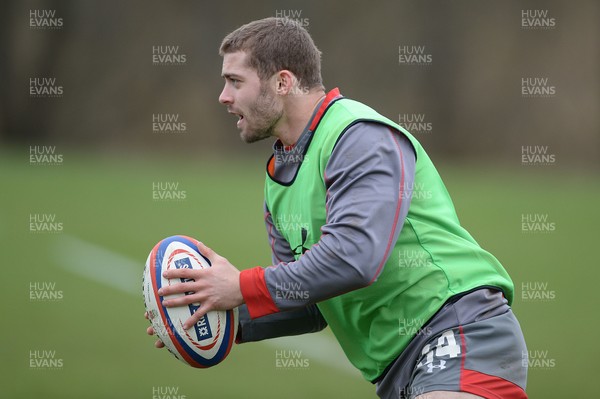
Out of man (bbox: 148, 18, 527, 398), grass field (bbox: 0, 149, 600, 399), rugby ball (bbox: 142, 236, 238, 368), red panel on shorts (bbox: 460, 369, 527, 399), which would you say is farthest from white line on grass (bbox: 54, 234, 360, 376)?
red panel on shorts (bbox: 460, 369, 527, 399)

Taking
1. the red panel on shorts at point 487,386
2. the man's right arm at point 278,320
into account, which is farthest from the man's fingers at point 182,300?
the red panel on shorts at point 487,386

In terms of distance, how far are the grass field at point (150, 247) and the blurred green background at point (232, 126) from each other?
2.2 inches

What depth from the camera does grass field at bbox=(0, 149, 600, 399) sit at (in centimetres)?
650

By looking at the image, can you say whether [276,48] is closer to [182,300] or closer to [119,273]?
[182,300]

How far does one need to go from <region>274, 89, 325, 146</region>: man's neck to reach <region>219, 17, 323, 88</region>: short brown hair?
55 millimetres

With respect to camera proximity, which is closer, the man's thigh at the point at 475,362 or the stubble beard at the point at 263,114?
the man's thigh at the point at 475,362

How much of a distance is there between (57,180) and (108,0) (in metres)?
6.47

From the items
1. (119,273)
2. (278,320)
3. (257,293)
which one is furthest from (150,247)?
(257,293)

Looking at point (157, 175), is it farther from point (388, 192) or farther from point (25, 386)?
point (388, 192)

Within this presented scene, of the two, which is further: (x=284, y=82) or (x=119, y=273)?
(x=119, y=273)

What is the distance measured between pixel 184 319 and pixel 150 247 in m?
7.26

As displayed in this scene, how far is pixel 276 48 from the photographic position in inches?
144

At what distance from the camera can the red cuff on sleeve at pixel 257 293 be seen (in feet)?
11.1

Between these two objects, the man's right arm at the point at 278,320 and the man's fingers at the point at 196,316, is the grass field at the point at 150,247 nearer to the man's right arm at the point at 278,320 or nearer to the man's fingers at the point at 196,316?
the man's right arm at the point at 278,320
